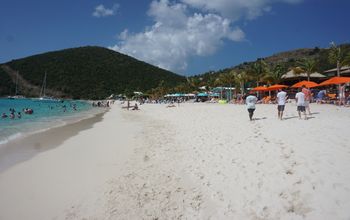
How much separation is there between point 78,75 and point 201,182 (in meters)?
114

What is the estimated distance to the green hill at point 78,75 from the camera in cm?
10850

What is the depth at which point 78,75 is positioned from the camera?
112m

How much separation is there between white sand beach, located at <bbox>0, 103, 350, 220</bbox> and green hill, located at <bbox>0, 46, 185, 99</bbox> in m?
96.3

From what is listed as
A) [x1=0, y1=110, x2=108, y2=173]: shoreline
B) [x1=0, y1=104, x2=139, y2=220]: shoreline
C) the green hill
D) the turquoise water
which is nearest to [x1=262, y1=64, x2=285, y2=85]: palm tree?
the turquoise water

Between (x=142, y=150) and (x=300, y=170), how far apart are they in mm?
5168

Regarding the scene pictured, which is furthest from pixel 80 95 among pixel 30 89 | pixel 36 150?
pixel 36 150

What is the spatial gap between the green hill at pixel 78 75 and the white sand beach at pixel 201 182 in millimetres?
96322

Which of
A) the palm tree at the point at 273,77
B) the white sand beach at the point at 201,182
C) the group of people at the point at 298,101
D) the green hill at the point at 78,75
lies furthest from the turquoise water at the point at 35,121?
the green hill at the point at 78,75

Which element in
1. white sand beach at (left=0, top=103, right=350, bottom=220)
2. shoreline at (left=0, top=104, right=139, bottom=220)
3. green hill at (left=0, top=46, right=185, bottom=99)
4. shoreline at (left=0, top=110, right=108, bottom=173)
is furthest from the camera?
green hill at (left=0, top=46, right=185, bottom=99)

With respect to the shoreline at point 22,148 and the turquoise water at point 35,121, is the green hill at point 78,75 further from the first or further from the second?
the shoreline at point 22,148

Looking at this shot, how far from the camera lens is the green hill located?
108500mm

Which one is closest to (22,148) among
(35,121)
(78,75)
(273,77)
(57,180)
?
(57,180)

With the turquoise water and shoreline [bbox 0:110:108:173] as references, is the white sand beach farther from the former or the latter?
the turquoise water

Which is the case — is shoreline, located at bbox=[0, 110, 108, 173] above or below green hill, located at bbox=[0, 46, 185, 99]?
below
